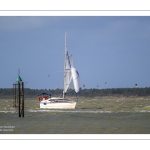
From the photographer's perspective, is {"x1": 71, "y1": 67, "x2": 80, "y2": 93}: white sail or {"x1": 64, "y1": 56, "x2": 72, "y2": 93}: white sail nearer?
{"x1": 64, "y1": 56, "x2": 72, "y2": 93}: white sail

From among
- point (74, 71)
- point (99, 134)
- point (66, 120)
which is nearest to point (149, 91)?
point (74, 71)

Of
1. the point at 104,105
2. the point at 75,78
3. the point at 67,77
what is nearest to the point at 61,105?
the point at 67,77

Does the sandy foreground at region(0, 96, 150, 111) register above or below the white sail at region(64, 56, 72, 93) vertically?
below

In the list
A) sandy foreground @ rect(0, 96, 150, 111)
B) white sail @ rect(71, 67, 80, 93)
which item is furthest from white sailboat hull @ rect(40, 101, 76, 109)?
white sail @ rect(71, 67, 80, 93)

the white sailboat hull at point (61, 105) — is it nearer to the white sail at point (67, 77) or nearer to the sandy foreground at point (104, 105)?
the white sail at point (67, 77)

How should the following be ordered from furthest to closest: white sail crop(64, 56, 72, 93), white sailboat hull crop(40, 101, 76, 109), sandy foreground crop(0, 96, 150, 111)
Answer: sandy foreground crop(0, 96, 150, 111) → white sail crop(64, 56, 72, 93) → white sailboat hull crop(40, 101, 76, 109)

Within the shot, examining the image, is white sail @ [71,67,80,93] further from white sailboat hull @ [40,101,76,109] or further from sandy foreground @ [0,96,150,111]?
white sailboat hull @ [40,101,76,109]

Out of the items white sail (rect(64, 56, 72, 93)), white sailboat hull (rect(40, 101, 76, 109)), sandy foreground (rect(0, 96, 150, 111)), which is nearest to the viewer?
white sailboat hull (rect(40, 101, 76, 109))

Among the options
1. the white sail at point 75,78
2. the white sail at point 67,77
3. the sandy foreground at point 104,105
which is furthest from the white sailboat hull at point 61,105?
the white sail at point 75,78
